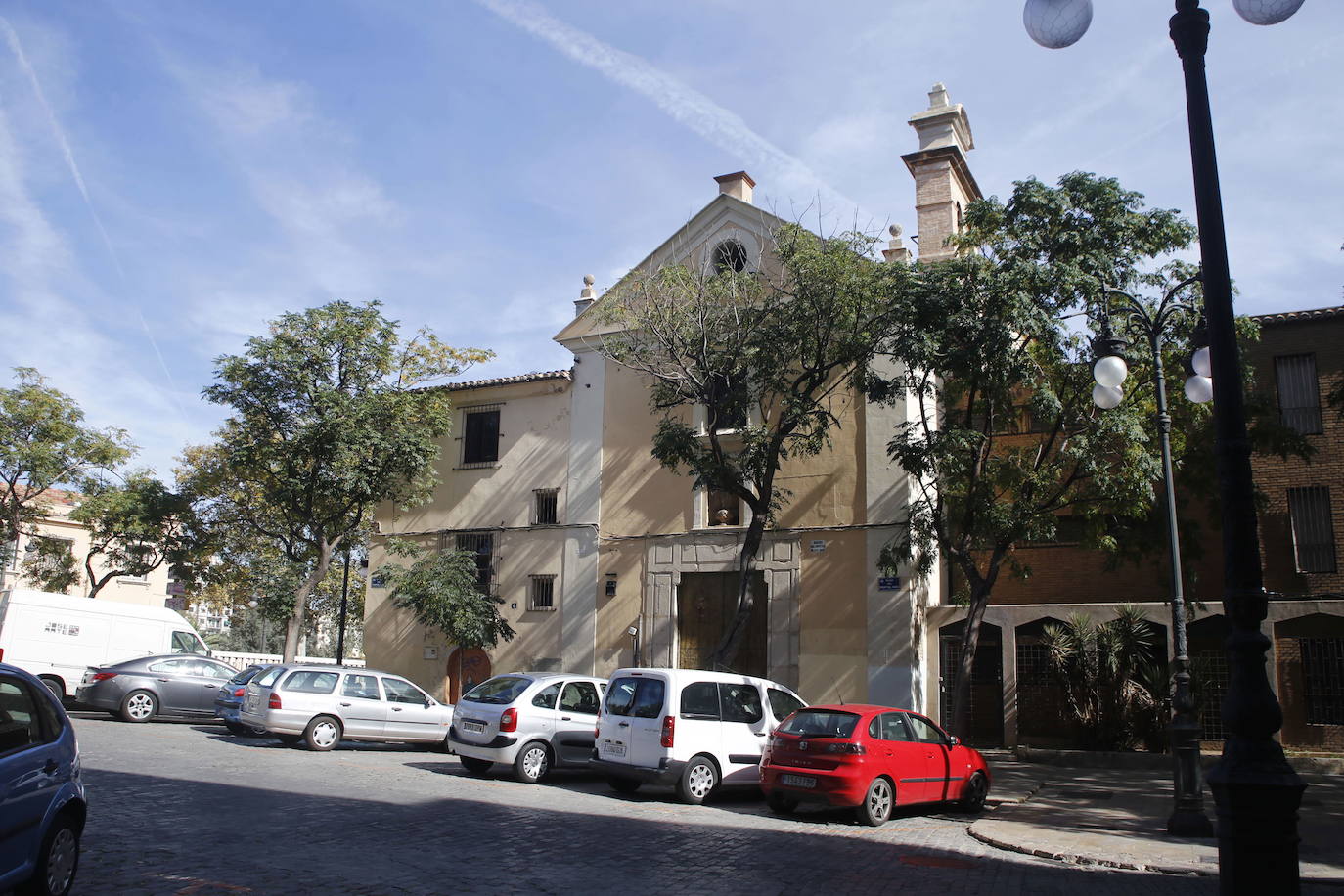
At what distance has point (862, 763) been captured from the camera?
11.6 m

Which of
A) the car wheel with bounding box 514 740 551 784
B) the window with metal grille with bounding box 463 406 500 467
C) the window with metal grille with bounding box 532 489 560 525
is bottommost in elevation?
the car wheel with bounding box 514 740 551 784

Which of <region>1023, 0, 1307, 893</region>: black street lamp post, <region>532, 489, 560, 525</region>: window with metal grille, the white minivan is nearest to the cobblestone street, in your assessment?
the white minivan

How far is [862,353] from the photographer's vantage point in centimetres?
1856

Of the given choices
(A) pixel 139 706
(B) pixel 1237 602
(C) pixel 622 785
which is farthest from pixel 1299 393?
(A) pixel 139 706

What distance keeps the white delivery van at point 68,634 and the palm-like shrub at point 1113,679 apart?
2009 cm

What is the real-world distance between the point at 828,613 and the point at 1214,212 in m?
16.3

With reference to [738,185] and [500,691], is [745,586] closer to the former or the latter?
[500,691]

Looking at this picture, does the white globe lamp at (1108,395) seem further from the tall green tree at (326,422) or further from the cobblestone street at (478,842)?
the tall green tree at (326,422)

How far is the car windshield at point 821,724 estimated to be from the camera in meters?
12.0

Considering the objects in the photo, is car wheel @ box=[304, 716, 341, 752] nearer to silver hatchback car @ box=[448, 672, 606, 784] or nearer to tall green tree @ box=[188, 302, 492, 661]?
silver hatchback car @ box=[448, 672, 606, 784]

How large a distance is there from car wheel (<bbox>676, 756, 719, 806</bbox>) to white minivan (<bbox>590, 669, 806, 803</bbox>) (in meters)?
0.01

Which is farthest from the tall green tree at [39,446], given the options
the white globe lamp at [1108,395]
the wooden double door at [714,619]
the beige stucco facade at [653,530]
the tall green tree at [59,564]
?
the white globe lamp at [1108,395]

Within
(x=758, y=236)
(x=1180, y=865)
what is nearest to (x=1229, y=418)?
(x=1180, y=865)

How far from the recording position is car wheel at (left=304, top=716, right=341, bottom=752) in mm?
16875
